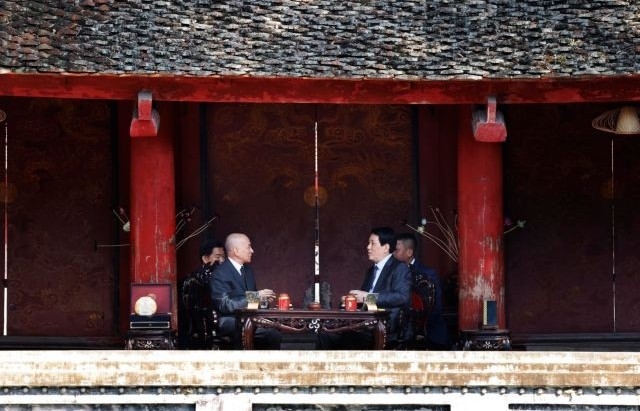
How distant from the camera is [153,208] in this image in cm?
2069

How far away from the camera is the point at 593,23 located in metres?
20.4

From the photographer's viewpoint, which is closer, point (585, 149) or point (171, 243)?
point (171, 243)

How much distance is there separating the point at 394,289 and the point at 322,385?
9.47ft

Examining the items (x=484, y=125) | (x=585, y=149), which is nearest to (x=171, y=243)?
(x=484, y=125)

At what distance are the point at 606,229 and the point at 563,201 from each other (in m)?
0.55

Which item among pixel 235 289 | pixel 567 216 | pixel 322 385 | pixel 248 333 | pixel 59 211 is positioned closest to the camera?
pixel 322 385

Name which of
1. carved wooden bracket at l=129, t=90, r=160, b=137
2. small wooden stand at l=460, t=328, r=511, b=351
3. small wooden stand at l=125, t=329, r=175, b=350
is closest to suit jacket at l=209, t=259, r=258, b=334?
small wooden stand at l=125, t=329, r=175, b=350

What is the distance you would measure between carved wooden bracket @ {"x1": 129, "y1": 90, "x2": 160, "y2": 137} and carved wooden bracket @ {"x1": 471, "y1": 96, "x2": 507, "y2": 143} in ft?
10.3

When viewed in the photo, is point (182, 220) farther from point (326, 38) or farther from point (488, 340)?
point (488, 340)

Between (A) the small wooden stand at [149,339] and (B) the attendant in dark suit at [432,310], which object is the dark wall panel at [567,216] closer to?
(B) the attendant in dark suit at [432,310]

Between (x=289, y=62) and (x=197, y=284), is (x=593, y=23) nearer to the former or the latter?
(x=289, y=62)

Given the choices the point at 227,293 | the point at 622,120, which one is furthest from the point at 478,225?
the point at 227,293

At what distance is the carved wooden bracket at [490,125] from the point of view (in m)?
20.1

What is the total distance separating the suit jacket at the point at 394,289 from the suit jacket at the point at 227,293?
1.32 meters
